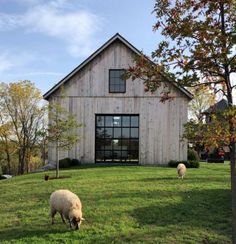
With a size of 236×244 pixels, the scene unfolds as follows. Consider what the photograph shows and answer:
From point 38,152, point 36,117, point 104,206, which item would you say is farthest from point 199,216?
point 38,152

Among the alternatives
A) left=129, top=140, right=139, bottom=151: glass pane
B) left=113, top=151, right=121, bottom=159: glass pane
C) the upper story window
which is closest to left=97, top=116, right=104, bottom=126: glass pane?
the upper story window

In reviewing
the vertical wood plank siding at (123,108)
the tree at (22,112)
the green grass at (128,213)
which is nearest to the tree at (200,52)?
the green grass at (128,213)

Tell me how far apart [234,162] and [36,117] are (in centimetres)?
4654

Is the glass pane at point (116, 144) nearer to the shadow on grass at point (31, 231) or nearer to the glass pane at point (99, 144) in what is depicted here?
the glass pane at point (99, 144)

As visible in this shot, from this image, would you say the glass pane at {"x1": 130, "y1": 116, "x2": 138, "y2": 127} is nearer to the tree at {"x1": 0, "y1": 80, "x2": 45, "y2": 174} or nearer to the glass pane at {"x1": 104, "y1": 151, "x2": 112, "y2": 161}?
the glass pane at {"x1": 104, "y1": 151, "x2": 112, "y2": 161}

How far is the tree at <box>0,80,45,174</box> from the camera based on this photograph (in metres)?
52.2

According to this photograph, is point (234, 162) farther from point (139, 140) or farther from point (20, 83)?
point (20, 83)

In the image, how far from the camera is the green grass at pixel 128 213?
10922mm

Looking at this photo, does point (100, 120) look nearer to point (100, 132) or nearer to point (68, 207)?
point (100, 132)

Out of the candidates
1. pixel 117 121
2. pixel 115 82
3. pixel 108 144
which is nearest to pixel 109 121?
pixel 117 121

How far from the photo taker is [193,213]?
43.5 feet

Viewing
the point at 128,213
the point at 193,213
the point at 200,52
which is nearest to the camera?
the point at 200,52

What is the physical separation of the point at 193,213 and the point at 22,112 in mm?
41760

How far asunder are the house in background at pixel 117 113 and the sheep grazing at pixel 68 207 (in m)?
19.9
